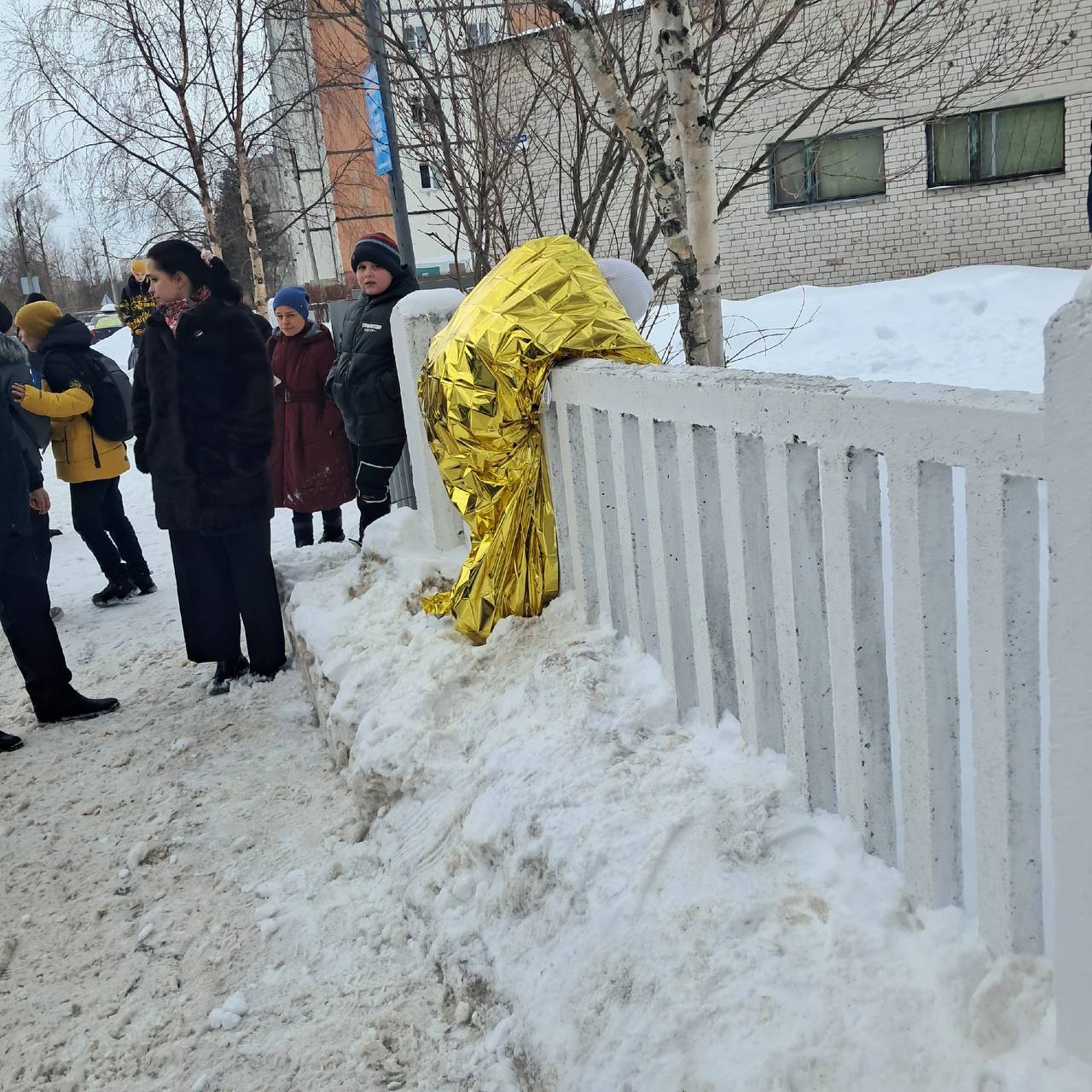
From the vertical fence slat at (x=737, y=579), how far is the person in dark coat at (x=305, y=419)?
3.57m

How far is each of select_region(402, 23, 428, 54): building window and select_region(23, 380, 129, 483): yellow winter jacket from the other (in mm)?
2606

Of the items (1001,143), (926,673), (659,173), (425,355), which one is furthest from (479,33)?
(1001,143)

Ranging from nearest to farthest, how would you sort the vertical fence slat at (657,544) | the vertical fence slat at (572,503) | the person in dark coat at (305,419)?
1. the vertical fence slat at (657,544)
2. the vertical fence slat at (572,503)
3. the person in dark coat at (305,419)

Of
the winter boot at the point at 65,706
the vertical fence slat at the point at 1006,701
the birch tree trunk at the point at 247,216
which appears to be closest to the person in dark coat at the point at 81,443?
the winter boot at the point at 65,706

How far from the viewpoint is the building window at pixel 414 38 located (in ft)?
18.1

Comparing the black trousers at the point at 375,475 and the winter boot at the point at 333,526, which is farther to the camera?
the winter boot at the point at 333,526

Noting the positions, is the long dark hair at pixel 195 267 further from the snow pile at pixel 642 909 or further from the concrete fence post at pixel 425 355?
the snow pile at pixel 642 909

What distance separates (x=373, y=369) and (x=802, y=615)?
297cm

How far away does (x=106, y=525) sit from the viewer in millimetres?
6031

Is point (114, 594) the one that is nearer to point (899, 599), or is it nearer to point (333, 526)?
point (333, 526)

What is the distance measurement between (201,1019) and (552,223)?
10.5 meters

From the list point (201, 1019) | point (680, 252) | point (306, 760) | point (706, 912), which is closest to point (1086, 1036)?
point (706, 912)

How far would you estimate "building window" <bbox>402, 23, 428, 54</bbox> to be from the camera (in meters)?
5.53

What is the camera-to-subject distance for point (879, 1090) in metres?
1.49
